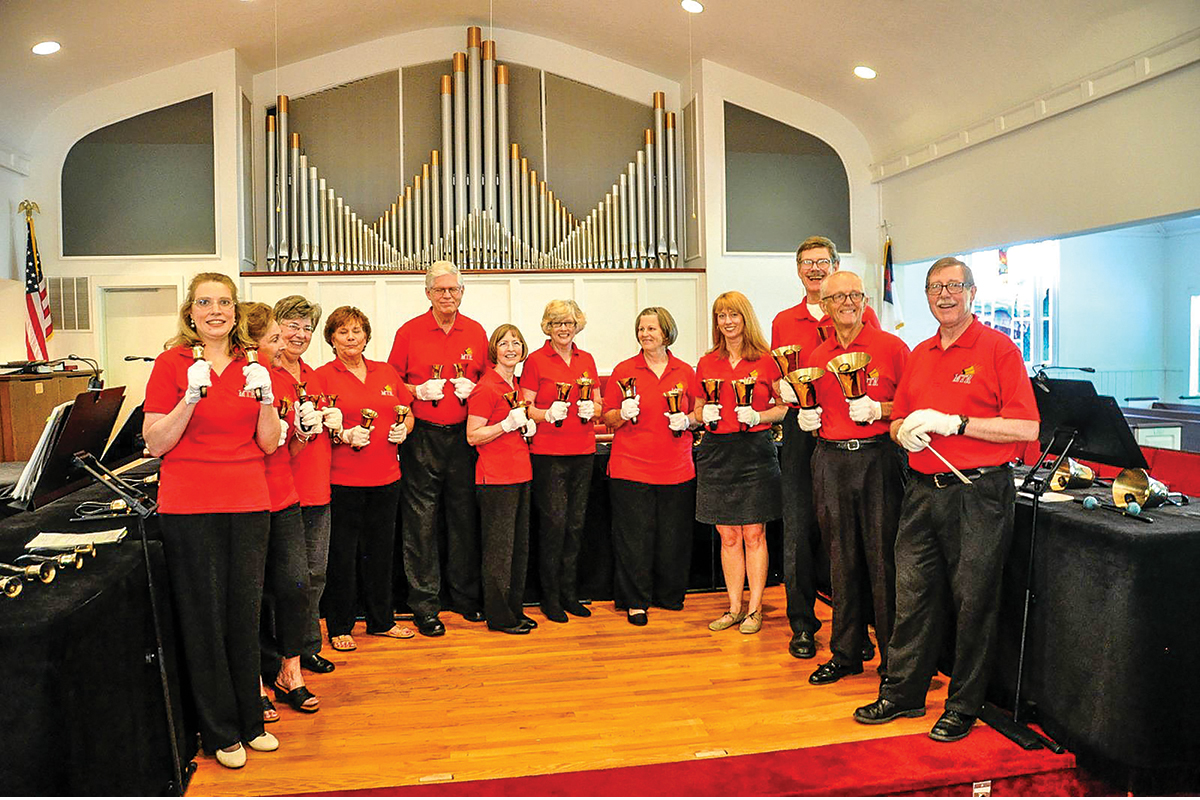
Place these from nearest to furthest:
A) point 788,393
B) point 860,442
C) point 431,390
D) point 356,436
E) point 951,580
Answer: point 951,580
point 860,442
point 788,393
point 356,436
point 431,390

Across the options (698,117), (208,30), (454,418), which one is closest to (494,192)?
(698,117)

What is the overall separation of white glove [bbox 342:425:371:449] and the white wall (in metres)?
5.20

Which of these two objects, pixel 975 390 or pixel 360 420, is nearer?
pixel 975 390

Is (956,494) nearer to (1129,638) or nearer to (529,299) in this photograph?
(1129,638)

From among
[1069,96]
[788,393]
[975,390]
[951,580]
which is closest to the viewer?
[975,390]

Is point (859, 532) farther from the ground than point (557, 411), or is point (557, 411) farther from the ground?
point (557, 411)

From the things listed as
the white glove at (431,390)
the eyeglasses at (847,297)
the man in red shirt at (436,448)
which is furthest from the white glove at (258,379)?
the eyeglasses at (847,297)

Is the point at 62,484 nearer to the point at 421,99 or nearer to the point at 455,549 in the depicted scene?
the point at 455,549

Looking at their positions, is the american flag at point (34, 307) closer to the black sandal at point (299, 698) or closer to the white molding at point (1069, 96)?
the black sandal at point (299, 698)

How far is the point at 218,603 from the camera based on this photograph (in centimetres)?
274

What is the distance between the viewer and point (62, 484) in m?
3.01

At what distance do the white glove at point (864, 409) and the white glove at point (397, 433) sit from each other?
6.62 ft

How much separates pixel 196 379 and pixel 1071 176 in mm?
6281

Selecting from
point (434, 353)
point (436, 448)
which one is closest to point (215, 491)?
point (436, 448)
